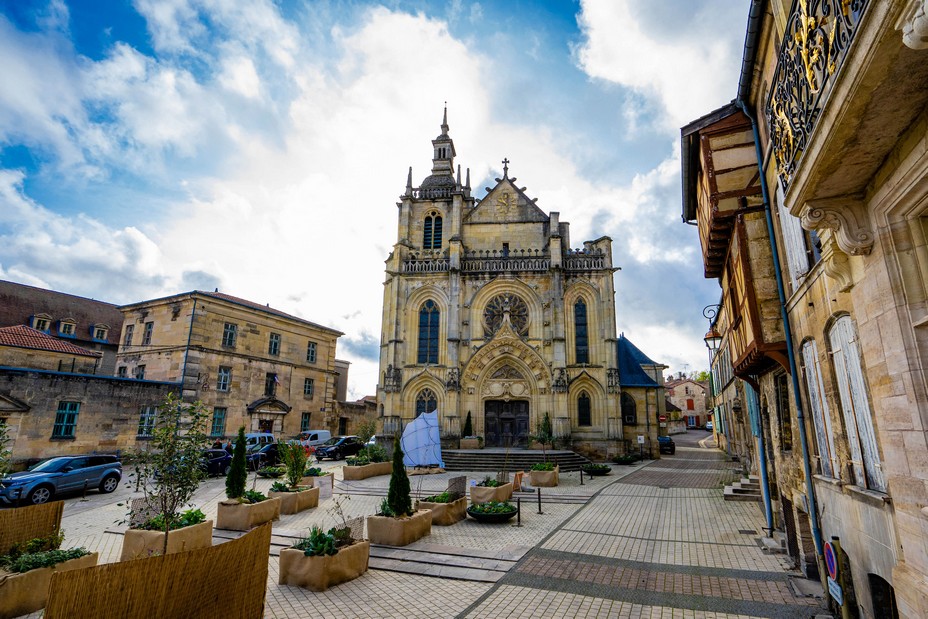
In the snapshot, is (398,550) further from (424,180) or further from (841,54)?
(424,180)

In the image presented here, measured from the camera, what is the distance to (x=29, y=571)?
6602 millimetres

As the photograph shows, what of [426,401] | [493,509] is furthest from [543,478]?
[426,401]

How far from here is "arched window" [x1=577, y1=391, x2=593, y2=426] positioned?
29.1 meters

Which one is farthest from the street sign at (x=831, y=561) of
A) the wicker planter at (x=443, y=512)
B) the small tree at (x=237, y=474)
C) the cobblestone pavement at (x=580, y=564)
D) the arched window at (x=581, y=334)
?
the arched window at (x=581, y=334)

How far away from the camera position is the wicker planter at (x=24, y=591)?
632 centimetres

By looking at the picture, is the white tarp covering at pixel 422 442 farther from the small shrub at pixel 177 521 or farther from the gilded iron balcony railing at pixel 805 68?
the gilded iron balcony railing at pixel 805 68

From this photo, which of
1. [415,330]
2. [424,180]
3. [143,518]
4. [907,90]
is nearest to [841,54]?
[907,90]

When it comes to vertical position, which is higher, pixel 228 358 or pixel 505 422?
pixel 228 358

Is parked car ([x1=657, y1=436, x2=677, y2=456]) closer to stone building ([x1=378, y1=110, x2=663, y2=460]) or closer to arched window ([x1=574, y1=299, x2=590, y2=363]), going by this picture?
stone building ([x1=378, y1=110, x2=663, y2=460])

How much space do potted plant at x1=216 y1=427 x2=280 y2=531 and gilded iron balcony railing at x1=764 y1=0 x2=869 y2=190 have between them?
11.6 m

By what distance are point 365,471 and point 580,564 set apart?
13.5 meters

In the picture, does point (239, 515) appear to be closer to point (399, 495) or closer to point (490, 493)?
point (399, 495)

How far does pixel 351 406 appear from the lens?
135ft

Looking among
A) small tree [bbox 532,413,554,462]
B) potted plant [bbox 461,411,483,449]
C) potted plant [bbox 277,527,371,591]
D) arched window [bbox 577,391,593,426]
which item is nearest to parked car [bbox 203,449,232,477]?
potted plant [bbox 461,411,483,449]
